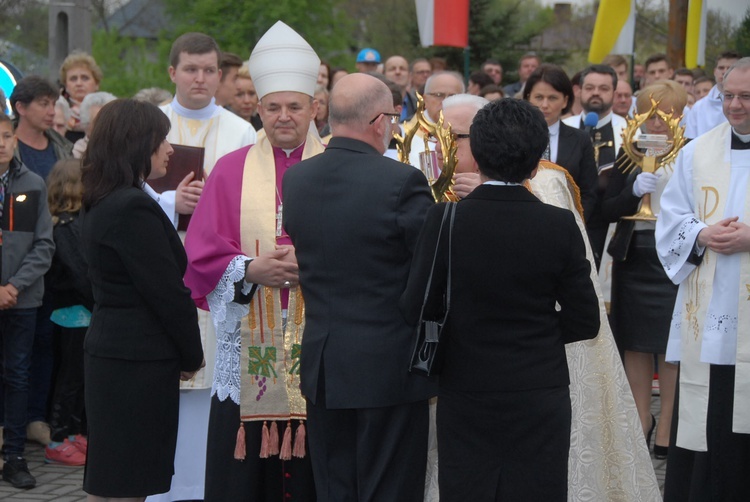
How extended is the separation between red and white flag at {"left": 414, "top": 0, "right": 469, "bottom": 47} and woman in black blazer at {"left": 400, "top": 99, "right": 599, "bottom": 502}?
8.20 metres

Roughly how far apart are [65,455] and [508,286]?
4.25m

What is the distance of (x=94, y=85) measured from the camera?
9.37 meters

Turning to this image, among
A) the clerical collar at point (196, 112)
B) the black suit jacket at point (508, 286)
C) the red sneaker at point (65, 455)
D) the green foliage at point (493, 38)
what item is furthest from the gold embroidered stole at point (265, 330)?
the green foliage at point (493, 38)

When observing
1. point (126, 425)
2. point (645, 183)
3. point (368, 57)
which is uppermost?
point (368, 57)

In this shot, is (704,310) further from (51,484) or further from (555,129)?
(51,484)

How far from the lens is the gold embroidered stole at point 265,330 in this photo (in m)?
4.70

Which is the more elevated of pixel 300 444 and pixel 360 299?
pixel 360 299

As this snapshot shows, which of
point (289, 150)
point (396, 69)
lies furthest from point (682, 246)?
point (396, 69)

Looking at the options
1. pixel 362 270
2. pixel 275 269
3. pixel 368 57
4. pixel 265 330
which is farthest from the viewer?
pixel 368 57

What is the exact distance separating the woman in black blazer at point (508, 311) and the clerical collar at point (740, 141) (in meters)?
1.77

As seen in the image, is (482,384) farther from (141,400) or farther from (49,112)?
(49,112)

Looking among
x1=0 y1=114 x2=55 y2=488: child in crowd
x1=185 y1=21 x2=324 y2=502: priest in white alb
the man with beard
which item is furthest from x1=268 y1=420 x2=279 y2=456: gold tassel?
the man with beard

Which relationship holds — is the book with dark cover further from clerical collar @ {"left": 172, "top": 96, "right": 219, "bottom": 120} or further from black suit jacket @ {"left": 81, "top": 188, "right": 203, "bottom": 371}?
black suit jacket @ {"left": 81, "top": 188, "right": 203, "bottom": 371}

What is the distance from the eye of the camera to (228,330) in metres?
4.85
